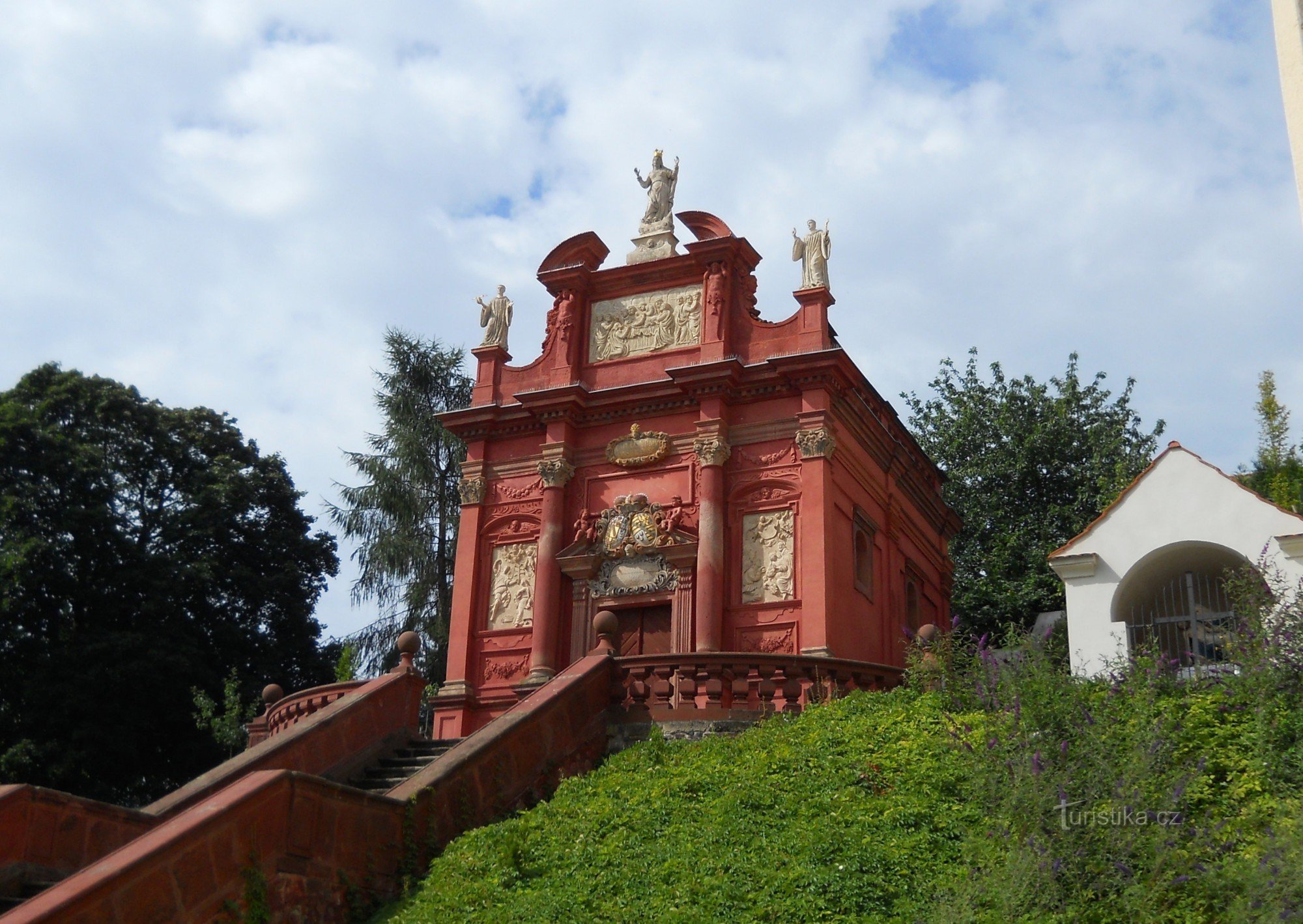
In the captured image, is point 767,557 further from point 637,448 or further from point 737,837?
point 737,837

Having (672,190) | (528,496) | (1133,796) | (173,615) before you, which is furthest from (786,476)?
(173,615)

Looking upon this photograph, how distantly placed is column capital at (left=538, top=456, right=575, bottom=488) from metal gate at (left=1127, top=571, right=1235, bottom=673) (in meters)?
10.1

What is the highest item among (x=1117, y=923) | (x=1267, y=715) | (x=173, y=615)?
(x=173, y=615)

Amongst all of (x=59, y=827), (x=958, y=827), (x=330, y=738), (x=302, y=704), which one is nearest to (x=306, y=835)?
(x=59, y=827)

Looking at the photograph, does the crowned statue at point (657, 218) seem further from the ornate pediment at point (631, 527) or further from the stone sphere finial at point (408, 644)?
the stone sphere finial at point (408, 644)

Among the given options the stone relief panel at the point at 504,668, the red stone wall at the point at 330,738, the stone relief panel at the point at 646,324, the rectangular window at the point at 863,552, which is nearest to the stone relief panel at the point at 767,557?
the rectangular window at the point at 863,552

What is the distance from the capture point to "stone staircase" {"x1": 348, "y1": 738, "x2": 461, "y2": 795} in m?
16.2

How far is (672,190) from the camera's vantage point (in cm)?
2703

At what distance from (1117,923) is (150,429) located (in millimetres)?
31739

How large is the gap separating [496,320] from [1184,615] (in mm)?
13993

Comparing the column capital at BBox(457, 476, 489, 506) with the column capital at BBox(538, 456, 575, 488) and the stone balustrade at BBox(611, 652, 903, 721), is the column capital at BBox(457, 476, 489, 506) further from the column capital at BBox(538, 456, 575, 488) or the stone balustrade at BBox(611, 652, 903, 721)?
the stone balustrade at BBox(611, 652, 903, 721)

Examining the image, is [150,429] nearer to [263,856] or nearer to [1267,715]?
[263,856]

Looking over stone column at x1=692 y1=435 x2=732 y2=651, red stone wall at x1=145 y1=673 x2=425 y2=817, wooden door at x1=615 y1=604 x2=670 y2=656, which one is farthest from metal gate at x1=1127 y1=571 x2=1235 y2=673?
red stone wall at x1=145 y1=673 x2=425 y2=817

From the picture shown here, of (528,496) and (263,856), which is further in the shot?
(528,496)
